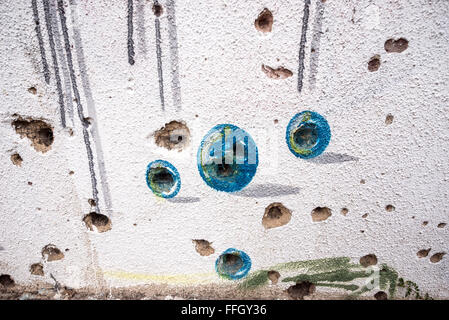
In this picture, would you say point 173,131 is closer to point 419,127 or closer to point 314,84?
point 314,84

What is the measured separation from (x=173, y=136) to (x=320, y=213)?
83cm

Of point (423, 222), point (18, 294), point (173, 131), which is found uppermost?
point (173, 131)

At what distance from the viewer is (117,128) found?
1174mm

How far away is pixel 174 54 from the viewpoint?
3.57ft

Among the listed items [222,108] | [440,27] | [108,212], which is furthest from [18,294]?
[440,27]

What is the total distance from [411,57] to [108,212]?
1560 millimetres

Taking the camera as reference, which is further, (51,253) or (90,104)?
(51,253)

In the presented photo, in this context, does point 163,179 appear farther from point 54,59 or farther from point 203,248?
point 54,59

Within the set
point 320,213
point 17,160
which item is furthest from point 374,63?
point 17,160

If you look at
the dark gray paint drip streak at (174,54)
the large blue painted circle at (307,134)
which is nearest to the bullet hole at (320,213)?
the large blue painted circle at (307,134)

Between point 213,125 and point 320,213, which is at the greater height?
point 213,125

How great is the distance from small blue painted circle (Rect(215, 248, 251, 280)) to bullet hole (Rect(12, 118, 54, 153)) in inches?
40.9

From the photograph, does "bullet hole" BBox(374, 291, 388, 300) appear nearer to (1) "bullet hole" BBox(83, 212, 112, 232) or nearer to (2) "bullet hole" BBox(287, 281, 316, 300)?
(2) "bullet hole" BBox(287, 281, 316, 300)

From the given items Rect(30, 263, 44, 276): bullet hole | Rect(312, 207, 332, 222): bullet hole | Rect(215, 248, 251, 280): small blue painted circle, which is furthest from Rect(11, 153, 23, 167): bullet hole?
Rect(312, 207, 332, 222): bullet hole
